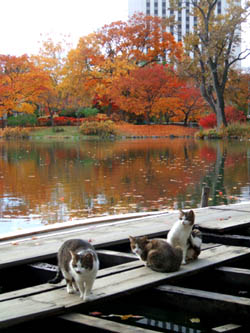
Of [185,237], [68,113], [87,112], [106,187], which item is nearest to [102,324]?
[185,237]

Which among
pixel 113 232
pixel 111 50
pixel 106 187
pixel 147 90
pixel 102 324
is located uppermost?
pixel 111 50

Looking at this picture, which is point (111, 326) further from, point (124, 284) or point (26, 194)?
point (26, 194)

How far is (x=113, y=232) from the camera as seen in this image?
568 cm

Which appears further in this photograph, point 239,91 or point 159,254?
point 239,91

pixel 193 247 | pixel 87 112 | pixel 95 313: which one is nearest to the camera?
pixel 95 313

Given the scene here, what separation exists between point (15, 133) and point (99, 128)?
9116 mm

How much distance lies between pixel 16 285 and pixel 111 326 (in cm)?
163

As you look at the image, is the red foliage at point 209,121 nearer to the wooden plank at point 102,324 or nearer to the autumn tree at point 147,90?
the autumn tree at point 147,90

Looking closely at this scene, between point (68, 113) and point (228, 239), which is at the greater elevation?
point (68, 113)

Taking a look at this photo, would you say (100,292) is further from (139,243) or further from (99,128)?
(99,128)

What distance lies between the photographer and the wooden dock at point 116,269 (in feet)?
11.1

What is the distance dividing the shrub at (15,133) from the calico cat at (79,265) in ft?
159

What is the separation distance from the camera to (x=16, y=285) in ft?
15.1

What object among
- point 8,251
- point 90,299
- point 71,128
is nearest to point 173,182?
point 8,251
